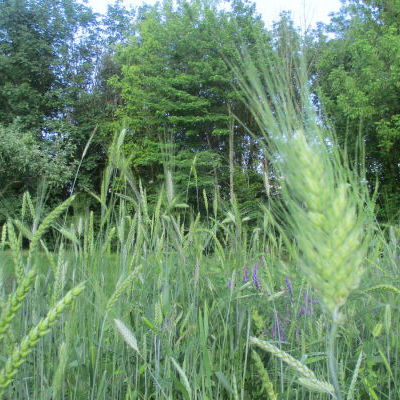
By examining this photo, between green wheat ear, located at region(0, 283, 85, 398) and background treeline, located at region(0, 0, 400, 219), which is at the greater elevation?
background treeline, located at region(0, 0, 400, 219)

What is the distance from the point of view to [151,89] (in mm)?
19219

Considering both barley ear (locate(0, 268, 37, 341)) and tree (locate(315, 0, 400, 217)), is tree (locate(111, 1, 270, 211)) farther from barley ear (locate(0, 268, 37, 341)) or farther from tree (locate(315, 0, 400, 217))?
barley ear (locate(0, 268, 37, 341))

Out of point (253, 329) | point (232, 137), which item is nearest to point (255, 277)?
point (253, 329)

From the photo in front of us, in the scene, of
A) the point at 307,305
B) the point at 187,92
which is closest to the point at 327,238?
the point at 307,305

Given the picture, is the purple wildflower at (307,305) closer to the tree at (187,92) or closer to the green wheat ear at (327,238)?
the green wheat ear at (327,238)

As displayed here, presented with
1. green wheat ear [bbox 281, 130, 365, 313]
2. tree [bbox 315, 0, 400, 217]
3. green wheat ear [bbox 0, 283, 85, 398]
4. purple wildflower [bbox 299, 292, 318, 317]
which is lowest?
purple wildflower [bbox 299, 292, 318, 317]

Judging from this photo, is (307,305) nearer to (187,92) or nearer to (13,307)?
(13,307)

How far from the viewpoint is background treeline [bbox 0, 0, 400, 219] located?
14469mm

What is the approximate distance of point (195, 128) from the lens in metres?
18.1

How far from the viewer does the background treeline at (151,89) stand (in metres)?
14.5

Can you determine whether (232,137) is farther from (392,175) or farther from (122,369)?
(122,369)

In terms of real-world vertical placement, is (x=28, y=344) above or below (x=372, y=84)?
below

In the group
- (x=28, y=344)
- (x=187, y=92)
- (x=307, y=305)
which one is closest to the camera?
(x=28, y=344)

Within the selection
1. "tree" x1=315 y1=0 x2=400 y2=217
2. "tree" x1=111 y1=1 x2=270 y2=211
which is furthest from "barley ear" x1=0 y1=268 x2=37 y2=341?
"tree" x1=111 y1=1 x2=270 y2=211
